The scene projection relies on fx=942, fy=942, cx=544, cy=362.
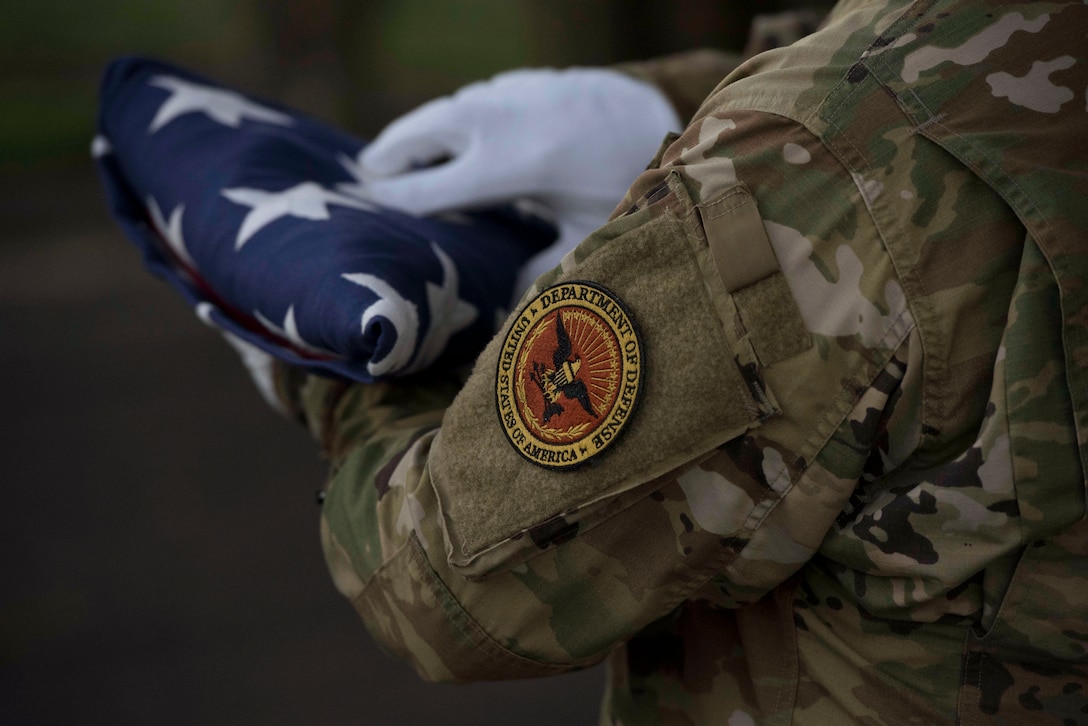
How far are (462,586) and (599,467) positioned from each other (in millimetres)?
138

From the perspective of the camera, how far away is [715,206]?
0.49 metres

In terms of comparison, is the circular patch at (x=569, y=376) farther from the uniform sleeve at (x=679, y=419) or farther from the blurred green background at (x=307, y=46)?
the blurred green background at (x=307, y=46)

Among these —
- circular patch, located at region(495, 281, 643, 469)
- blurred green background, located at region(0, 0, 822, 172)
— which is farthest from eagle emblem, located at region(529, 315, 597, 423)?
blurred green background, located at region(0, 0, 822, 172)

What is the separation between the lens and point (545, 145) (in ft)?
3.01

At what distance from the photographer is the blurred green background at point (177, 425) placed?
1.55m

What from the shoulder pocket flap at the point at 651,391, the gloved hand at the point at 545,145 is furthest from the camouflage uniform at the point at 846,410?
the gloved hand at the point at 545,145

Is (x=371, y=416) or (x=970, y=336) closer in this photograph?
(x=970, y=336)

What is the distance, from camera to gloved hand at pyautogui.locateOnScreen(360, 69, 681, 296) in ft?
3.03

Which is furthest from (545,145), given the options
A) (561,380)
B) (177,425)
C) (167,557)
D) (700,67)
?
(177,425)

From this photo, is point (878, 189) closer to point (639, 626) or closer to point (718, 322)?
point (718, 322)

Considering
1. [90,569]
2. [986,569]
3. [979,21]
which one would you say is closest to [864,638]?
[986,569]

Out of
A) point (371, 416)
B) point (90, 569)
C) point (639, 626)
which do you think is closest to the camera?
point (639, 626)

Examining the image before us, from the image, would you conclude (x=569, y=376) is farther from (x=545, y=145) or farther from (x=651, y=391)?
(x=545, y=145)

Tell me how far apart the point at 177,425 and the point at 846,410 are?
80.4 inches
